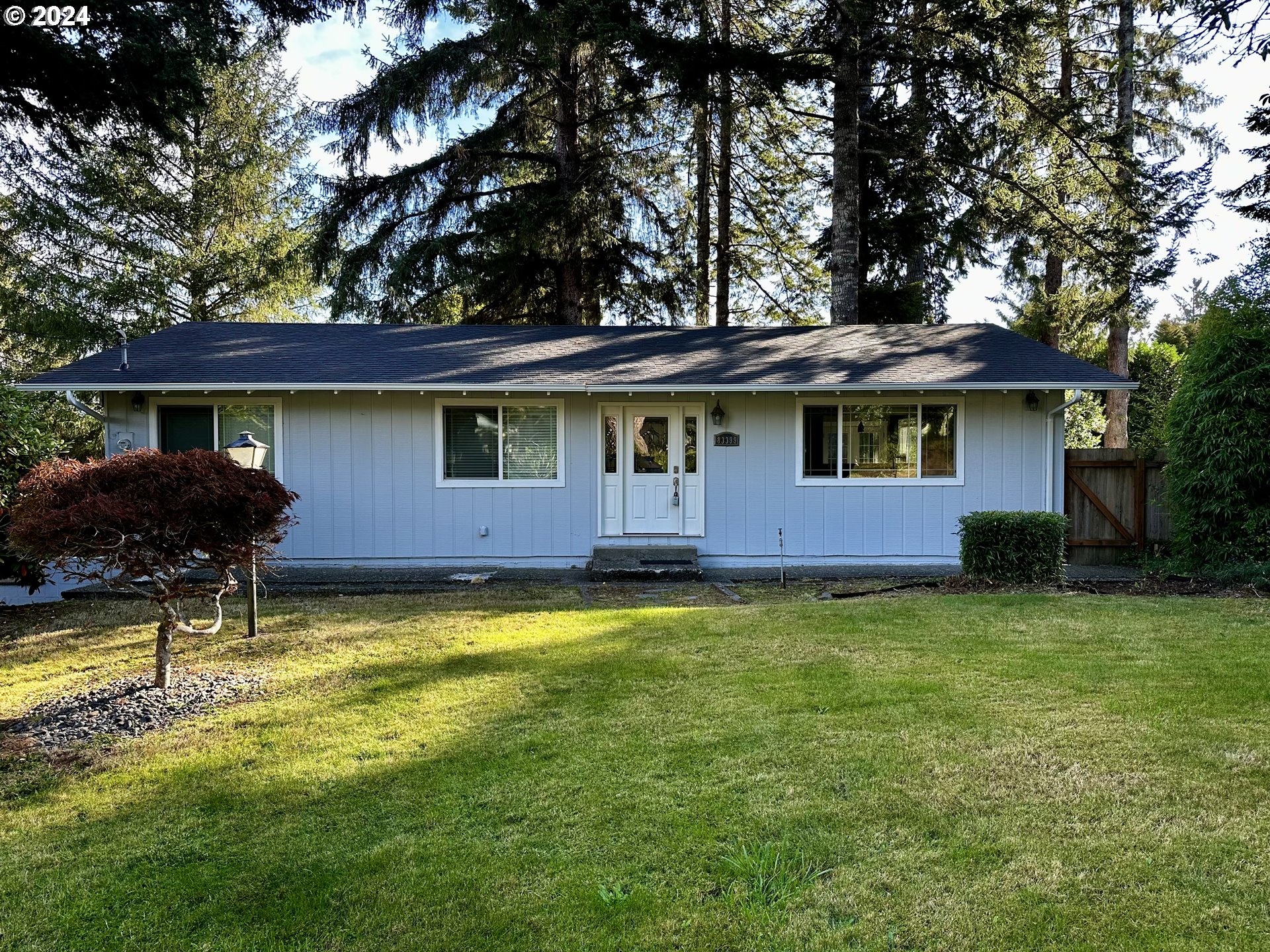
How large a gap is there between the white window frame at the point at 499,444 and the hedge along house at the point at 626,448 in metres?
0.03

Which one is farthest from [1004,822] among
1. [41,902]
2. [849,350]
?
[849,350]

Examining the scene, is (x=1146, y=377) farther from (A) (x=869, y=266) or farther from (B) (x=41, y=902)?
(B) (x=41, y=902)

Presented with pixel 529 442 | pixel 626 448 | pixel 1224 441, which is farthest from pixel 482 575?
pixel 1224 441

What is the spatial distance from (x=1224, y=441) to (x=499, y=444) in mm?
8950

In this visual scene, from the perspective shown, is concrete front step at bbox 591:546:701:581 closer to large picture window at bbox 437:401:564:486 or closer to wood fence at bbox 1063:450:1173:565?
large picture window at bbox 437:401:564:486

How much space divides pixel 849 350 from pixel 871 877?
981cm

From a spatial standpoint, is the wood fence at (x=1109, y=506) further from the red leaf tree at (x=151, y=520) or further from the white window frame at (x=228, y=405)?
the white window frame at (x=228, y=405)

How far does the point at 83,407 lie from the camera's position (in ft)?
31.6

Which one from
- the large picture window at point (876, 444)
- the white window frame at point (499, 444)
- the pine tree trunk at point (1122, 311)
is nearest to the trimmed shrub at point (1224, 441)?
the large picture window at point (876, 444)

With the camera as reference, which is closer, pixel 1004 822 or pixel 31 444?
pixel 1004 822

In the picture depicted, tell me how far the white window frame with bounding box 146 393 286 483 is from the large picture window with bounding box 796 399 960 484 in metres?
6.91

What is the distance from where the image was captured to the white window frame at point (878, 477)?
10586 millimetres

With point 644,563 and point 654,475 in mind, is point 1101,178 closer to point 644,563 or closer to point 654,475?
point 654,475

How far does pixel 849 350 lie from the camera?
11.6m
